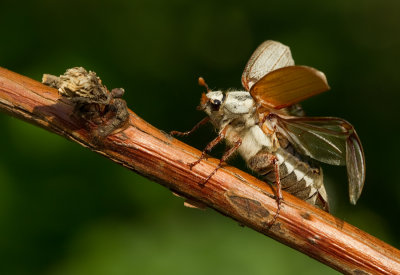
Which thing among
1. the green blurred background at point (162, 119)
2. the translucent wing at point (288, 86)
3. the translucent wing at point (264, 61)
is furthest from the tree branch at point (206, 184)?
the translucent wing at point (264, 61)

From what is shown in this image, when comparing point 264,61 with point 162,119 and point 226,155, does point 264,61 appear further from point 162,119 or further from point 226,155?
point 162,119

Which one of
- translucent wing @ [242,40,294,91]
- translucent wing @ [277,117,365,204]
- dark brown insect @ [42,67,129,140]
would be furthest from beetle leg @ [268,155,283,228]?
dark brown insect @ [42,67,129,140]

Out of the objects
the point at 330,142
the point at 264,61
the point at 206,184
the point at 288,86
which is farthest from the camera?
the point at 264,61

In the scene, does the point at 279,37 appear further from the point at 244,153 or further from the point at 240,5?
the point at 244,153

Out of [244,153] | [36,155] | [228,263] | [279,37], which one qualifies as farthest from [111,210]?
[279,37]

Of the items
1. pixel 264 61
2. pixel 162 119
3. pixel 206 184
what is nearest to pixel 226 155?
pixel 206 184

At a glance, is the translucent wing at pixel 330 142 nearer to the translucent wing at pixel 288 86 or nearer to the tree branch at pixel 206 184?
the translucent wing at pixel 288 86

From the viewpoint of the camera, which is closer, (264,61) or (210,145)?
(210,145)

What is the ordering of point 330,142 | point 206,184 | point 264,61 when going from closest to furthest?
point 206,184 → point 330,142 → point 264,61
